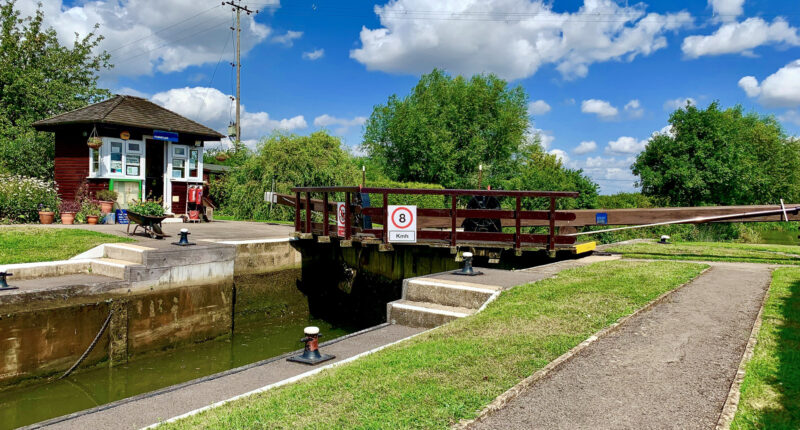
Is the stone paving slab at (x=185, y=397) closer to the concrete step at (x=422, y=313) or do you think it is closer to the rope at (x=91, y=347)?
the concrete step at (x=422, y=313)

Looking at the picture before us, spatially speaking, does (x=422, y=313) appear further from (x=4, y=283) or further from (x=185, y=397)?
(x=4, y=283)

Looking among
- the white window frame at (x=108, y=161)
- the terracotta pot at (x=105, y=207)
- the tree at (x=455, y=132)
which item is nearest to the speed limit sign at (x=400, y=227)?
the terracotta pot at (x=105, y=207)

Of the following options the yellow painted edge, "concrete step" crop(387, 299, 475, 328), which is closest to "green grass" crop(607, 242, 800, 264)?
the yellow painted edge

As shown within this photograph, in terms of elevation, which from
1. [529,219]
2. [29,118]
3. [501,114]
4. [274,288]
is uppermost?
[501,114]

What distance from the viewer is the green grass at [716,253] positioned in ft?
43.8

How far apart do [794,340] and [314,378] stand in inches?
210

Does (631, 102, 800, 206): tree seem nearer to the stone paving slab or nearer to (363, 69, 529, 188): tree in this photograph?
(363, 69, 529, 188): tree

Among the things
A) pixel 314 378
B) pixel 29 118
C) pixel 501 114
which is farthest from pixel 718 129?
pixel 29 118

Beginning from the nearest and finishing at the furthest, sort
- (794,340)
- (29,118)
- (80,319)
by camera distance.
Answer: (794,340)
(80,319)
(29,118)

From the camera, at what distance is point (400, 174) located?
47.7 m

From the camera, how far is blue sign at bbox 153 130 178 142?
22.1 meters

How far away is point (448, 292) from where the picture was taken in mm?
8773

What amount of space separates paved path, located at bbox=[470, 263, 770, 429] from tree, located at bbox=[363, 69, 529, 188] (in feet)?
120

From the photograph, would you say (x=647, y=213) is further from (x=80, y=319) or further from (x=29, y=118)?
(x=29, y=118)
